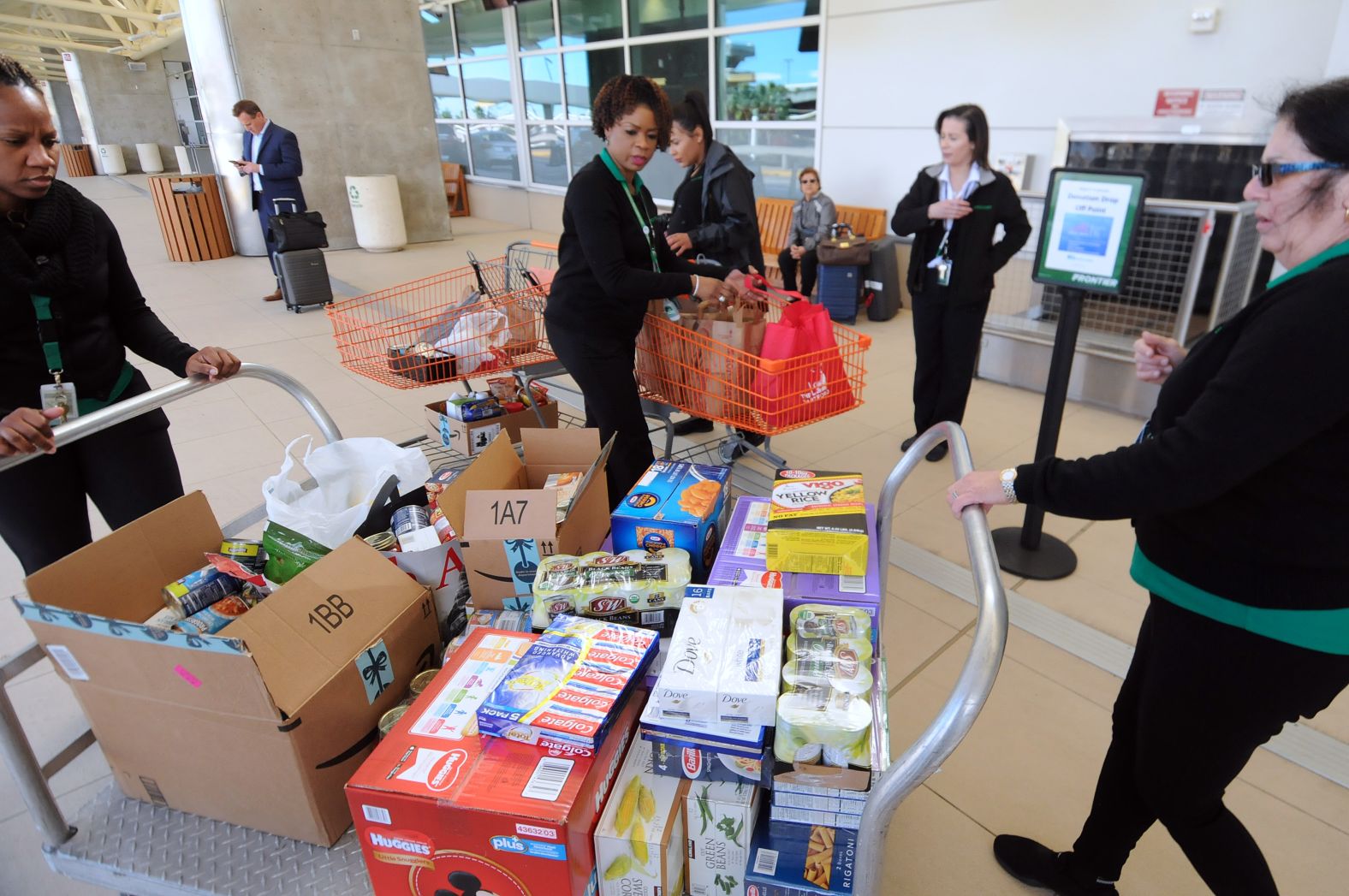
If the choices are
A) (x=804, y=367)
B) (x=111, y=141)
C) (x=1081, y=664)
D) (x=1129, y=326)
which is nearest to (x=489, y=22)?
(x=1129, y=326)

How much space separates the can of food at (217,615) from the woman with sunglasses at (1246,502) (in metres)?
1.54

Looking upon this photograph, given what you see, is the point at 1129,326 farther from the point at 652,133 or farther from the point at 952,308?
A: the point at 652,133

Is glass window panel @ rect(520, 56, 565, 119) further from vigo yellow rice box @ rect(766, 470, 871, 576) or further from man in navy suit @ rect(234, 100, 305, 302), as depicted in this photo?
vigo yellow rice box @ rect(766, 470, 871, 576)

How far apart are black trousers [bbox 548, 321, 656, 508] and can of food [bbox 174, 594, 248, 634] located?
131 centimetres

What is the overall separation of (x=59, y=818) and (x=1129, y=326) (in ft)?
19.6

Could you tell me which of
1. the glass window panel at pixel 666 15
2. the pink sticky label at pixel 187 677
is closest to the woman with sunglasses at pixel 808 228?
A: the glass window panel at pixel 666 15

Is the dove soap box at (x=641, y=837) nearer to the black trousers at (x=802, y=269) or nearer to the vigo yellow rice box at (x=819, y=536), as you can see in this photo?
the vigo yellow rice box at (x=819, y=536)

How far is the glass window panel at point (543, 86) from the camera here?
12.5 metres

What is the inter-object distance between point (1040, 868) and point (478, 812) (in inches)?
60.9

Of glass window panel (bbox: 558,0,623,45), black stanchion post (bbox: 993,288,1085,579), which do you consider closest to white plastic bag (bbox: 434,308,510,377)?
black stanchion post (bbox: 993,288,1085,579)

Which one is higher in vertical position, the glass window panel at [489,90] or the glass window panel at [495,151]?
the glass window panel at [489,90]

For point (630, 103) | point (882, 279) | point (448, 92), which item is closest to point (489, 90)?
point (448, 92)

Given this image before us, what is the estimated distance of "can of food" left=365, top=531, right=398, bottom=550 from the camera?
1.82m

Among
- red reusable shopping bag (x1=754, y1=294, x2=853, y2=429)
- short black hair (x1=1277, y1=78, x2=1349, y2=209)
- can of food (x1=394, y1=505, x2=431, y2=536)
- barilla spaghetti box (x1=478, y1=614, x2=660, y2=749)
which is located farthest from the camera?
red reusable shopping bag (x1=754, y1=294, x2=853, y2=429)
